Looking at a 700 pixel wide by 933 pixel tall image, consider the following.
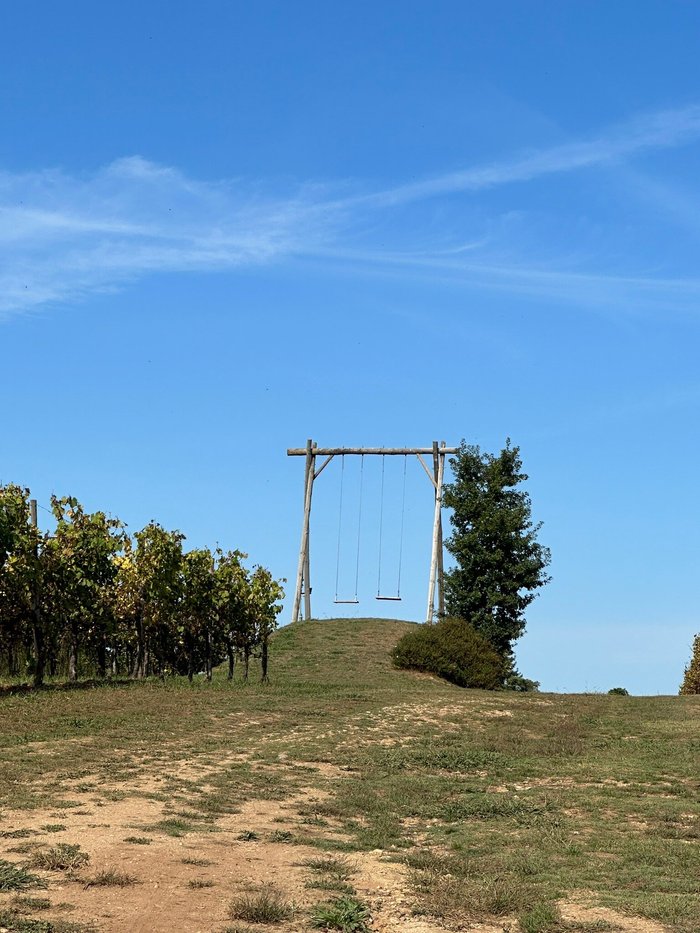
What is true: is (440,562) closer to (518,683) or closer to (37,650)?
(518,683)

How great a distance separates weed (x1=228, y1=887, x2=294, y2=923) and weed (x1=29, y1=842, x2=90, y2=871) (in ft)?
7.42

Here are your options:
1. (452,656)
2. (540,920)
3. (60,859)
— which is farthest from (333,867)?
(452,656)

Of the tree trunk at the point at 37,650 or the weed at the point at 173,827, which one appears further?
the tree trunk at the point at 37,650

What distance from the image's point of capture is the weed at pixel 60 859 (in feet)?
41.4

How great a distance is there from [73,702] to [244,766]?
11.3 m

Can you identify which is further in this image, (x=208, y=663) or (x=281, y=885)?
(x=208, y=663)

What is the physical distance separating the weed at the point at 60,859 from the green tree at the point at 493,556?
45.1m

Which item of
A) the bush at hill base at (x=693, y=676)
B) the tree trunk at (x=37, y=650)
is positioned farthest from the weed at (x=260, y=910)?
the bush at hill base at (x=693, y=676)

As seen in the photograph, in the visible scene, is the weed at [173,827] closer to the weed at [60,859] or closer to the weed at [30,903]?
the weed at [60,859]

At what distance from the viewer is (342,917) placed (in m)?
11.2

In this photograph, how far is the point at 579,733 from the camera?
1129 inches

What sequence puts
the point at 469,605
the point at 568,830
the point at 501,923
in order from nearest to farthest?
the point at 501,923
the point at 568,830
the point at 469,605

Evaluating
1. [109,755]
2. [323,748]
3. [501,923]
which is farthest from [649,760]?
[501,923]

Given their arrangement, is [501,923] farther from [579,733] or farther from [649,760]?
[579,733]
